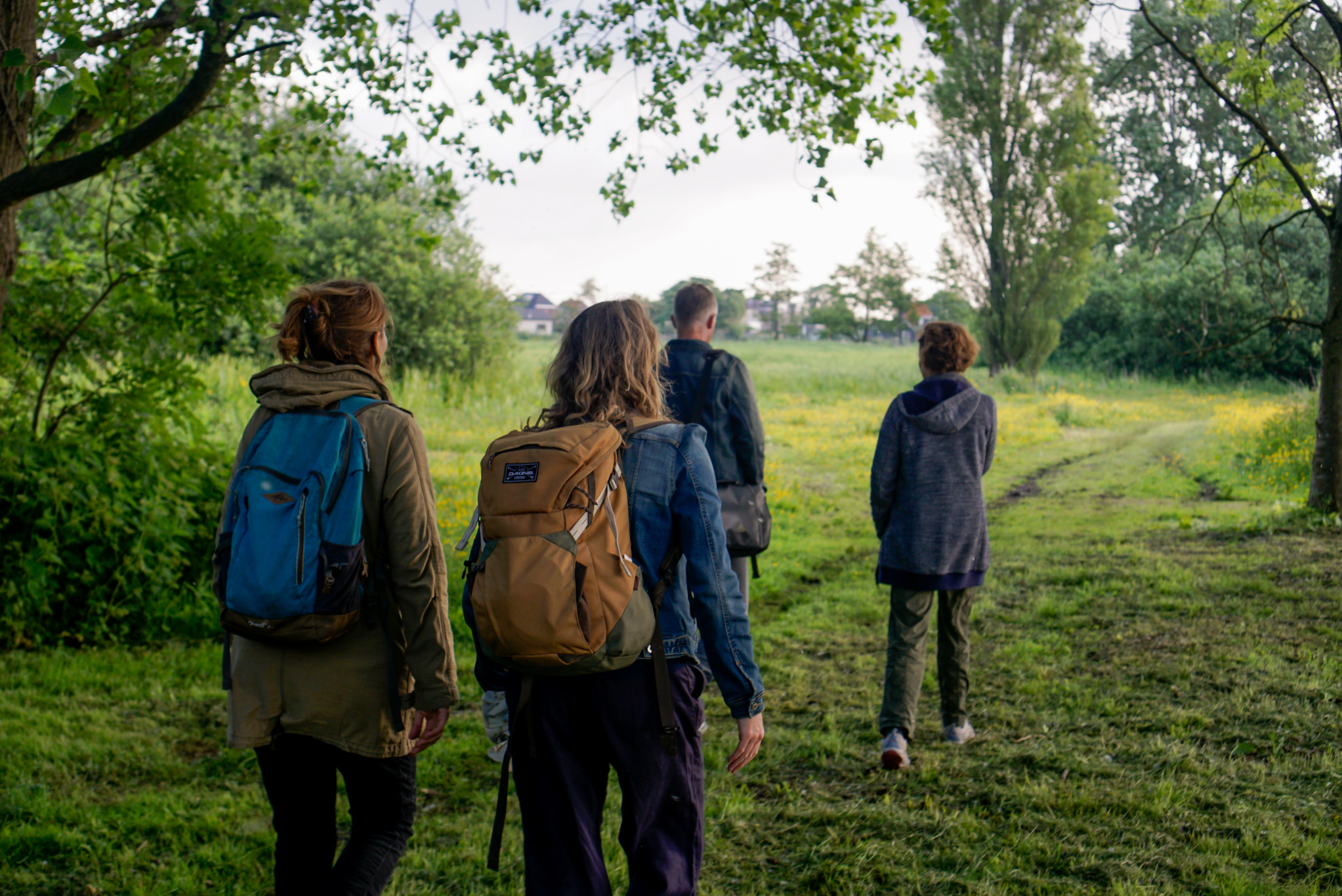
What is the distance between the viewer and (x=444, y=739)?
4867 millimetres

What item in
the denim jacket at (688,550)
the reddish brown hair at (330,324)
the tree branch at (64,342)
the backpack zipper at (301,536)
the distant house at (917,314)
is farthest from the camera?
the distant house at (917,314)

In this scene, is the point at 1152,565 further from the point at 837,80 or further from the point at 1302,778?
the point at 837,80

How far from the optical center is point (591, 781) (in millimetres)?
2260

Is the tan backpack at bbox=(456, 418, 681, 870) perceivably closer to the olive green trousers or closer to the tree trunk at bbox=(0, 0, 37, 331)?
the olive green trousers

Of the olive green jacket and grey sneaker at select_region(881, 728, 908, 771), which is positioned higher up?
the olive green jacket

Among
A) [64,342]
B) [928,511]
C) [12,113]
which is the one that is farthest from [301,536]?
[64,342]

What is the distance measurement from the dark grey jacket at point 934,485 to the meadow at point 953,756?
36.8 inches

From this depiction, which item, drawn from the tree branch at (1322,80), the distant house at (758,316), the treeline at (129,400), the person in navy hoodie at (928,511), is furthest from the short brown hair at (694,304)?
the distant house at (758,316)

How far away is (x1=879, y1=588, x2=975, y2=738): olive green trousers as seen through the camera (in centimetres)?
436

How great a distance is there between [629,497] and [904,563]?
7.88 ft

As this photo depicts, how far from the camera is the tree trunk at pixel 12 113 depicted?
4.77m

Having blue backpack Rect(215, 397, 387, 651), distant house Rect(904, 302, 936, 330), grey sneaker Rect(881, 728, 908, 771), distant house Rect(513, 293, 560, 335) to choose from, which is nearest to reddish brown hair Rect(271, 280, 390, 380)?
blue backpack Rect(215, 397, 387, 651)

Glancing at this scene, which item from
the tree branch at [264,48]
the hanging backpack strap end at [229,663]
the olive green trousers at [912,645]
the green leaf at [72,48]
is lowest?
the olive green trousers at [912,645]

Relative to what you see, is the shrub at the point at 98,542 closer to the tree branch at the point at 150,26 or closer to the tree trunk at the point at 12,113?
the tree trunk at the point at 12,113
